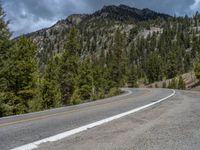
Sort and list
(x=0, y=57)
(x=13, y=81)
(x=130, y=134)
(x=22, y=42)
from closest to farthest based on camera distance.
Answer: (x=130, y=134)
(x=0, y=57)
(x=13, y=81)
(x=22, y=42)

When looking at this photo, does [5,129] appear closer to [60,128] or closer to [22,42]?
[60,128]

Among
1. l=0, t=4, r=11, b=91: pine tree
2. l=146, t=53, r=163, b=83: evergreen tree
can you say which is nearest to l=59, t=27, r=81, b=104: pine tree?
l=0, t=4, r=11, b=91: pine tree

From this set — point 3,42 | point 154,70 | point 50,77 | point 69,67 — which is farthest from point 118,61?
point 154,70

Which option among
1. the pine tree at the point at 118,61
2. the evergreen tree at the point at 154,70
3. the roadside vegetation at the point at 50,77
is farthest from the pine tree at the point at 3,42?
the evergreen tree at the point at 154,70

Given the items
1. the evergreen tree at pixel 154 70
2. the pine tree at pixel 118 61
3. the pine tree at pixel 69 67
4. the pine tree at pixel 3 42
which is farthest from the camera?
the evergreen tree at pixel 154 70

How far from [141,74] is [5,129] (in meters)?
140

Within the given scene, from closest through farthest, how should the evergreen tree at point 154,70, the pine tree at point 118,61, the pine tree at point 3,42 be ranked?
the pine tree at point 3,42 → the pine tree at point 118,61 → the evergreen tree at point 154,70

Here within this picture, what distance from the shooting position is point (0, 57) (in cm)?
2691

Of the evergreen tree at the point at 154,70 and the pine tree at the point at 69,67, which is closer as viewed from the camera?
the pine tree at the point at 69,67

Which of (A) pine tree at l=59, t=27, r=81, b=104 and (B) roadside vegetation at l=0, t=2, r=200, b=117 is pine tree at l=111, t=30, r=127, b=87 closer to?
(B) roadside vegetation at l=0, t=2, r=200, b=117

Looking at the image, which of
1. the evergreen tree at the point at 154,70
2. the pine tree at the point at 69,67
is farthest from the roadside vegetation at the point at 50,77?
the evergreen tree at the point at 154,70

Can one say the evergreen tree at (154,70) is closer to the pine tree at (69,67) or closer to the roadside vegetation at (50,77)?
the roadside vegetation at (50,77)

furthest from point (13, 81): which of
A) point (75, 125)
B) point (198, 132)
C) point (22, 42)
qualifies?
point (198, 132)

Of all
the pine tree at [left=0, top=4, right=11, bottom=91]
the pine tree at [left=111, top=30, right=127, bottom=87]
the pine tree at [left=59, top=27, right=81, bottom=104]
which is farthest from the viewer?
the pine tree at [left=111, top=30, right=127, bottom=87]
